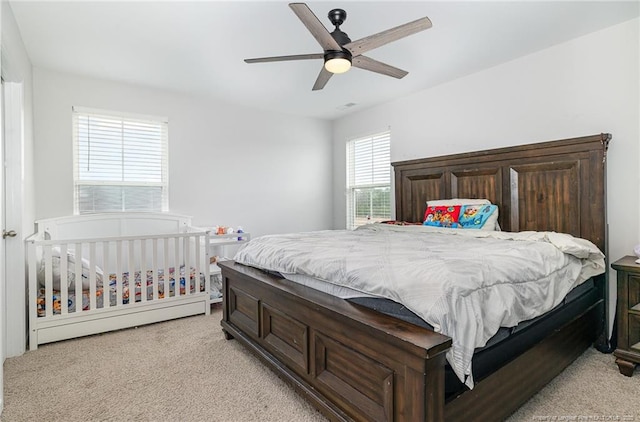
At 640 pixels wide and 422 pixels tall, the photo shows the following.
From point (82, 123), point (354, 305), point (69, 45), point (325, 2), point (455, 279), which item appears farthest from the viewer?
point (82, 123)

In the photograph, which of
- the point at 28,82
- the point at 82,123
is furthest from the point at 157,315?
the point at 28,82

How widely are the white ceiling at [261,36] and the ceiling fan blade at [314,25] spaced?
0.43m

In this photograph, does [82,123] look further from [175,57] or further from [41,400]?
[41,400]

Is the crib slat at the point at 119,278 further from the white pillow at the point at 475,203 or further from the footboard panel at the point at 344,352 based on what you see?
the white pillow at the point at 475,203

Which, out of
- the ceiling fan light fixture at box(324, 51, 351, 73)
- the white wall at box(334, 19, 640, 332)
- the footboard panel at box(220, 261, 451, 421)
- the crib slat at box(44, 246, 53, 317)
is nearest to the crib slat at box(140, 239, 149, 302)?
the crib slat at box(44, 246, 53, 317)

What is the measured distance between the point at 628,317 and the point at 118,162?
182 inches

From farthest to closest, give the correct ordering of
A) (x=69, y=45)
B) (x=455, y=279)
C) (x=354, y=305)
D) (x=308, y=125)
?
(x=308, y=125) < (x=69, y=45) < (x=354, y=305) < (x=455, y=279)

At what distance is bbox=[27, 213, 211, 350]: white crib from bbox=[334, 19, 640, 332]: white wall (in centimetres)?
289

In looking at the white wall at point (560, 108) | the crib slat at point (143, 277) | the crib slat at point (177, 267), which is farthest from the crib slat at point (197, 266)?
the white wall at point (560, 108)

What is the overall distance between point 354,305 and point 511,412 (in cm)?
91

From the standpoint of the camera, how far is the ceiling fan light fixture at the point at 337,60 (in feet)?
6.80

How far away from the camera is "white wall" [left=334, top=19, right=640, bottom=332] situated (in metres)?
2.50

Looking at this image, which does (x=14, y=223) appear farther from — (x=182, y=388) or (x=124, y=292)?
(x=182, y=388)

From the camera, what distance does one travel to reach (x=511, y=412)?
5.24 ft
